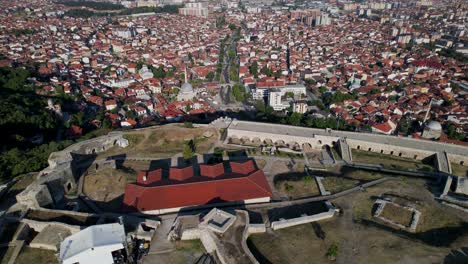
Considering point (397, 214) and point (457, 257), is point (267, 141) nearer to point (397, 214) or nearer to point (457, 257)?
point (397, 214)

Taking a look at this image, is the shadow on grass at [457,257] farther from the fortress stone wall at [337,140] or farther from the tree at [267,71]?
the tree at [267,71]

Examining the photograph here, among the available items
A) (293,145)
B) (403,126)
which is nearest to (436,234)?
(293,145)

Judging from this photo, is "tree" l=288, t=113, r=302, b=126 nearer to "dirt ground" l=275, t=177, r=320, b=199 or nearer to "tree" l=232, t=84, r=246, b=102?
"dirt ground" l=275, t=177, r=320, b=199

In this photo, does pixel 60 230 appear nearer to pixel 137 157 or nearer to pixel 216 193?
pixel 216 193

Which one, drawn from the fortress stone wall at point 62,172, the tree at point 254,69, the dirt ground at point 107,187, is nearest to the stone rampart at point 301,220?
the dirt ground at point 107,187

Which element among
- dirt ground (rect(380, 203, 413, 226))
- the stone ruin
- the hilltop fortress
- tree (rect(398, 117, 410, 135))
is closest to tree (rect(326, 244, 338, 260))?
the stone ruin
